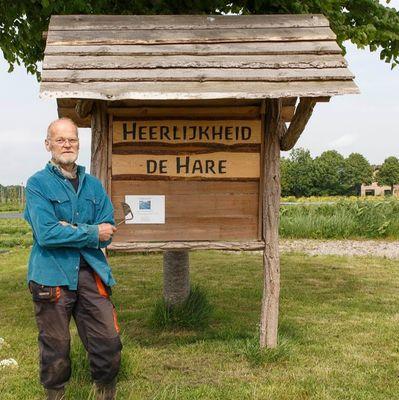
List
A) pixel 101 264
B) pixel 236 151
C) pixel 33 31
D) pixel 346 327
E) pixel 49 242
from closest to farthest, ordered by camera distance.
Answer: pixel 49 242 < pixel 101 264 < pixel 236 151 < pixel 346 327 < pixel 33 31

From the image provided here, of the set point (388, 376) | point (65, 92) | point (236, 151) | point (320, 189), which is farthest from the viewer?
point (320, 189)

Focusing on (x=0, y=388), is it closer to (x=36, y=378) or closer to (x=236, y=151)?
(x=36, y=378)

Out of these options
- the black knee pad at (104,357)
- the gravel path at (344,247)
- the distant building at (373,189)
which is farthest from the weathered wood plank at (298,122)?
the distant building at (373,189)

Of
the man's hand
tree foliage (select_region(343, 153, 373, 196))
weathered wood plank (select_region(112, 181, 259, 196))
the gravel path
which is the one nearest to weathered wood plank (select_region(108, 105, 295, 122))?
weathered wood plank (select_region(112, 181, 259, 196))

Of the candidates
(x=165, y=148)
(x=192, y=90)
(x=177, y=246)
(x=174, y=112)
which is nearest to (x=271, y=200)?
(x=177, y=246)

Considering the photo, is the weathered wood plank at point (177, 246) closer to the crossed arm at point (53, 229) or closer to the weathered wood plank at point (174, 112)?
the weathered wood plank at point (174, 112)

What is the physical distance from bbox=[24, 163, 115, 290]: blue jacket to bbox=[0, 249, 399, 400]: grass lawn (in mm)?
848

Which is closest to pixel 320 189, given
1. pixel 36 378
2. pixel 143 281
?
pixel 143 281

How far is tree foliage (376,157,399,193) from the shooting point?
94750 millimetres

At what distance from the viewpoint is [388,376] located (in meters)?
5.04

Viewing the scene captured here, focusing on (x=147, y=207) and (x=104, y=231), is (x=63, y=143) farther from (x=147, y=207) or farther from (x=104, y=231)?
(x=147, y=207)

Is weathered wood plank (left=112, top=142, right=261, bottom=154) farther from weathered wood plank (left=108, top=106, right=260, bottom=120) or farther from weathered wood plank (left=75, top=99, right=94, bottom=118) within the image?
weathered wood plank (left=75, top=99, right=94, bottom=118)

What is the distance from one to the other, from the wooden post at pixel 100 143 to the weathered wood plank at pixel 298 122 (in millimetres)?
1661

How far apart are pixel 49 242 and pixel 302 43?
3020mm
